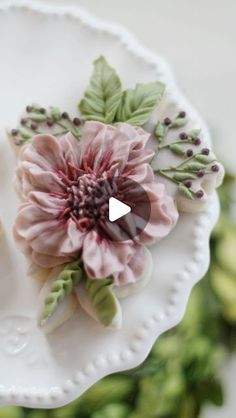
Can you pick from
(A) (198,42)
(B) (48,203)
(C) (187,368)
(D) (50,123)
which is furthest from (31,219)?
(A) (198,42)

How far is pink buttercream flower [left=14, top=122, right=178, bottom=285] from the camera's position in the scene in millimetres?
748

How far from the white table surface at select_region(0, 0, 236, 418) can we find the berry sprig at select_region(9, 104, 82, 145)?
0.89 ft

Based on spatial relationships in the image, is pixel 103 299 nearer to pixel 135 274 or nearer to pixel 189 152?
pixel 135 274

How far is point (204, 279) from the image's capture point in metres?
0.91

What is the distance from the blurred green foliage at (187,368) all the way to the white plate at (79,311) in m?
0.06

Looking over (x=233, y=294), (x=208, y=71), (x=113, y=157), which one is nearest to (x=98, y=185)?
(x=113, y=157)

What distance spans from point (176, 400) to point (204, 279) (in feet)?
0.48

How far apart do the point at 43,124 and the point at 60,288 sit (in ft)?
0.66

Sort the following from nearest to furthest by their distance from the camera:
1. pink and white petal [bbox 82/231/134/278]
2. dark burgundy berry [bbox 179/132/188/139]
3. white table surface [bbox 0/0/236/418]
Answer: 1. pink and white petal [bbox 82/231/134/278]
2. dark burgundy berry [bbox 179/132/188/139]
3. white table surface [bbox 0/0/236/418]

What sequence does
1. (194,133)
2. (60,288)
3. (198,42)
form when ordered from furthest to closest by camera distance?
(198,42) < (194,133) < (60,288)

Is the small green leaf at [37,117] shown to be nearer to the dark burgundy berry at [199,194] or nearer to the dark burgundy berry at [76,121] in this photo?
the dark burgundy berry at [76,121]

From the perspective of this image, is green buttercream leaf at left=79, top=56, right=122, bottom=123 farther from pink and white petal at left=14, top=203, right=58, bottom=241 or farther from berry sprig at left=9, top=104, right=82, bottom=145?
pink and white petal at left=14, top=203, right=58, bottom=241

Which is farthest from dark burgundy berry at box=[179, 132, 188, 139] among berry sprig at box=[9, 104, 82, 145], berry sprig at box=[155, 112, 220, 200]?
berry sprig at box=[9, 104, 82, 145]

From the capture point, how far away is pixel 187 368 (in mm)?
885
